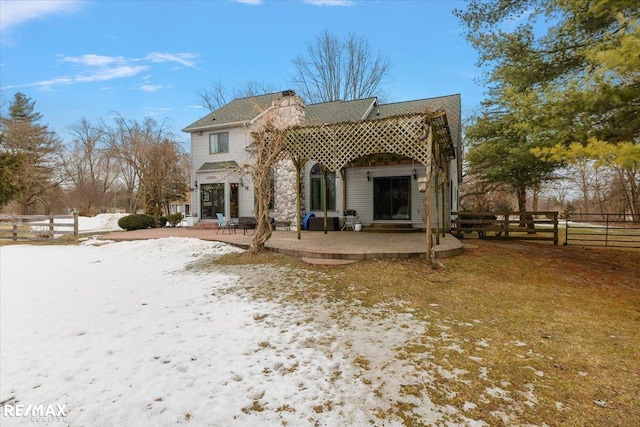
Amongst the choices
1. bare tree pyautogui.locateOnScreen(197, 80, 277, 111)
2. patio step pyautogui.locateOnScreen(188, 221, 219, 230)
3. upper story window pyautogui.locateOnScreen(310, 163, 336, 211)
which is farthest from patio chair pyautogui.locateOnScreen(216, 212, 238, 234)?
bare tree pyautogui.locateOnScreen(197, 80, 277, 111)

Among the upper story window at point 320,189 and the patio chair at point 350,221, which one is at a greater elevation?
the upper story window at point 320,189

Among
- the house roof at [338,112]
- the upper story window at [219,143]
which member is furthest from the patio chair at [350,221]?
the upper story window at [219,143]

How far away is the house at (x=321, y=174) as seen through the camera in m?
13.1

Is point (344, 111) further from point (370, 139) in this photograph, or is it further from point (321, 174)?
point (370, 139)

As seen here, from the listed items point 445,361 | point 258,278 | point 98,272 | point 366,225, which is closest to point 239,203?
point 366,225

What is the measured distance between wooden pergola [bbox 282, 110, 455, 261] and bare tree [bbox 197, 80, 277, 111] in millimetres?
24682

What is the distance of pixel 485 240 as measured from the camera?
11.8 m

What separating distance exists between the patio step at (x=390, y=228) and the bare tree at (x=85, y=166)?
84.5ft

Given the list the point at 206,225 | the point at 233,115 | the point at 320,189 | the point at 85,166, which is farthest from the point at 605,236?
the point at 85,166

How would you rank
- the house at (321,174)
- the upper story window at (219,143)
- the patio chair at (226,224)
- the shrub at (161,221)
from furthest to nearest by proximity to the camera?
the shrub at (161,221) < the upper story window at (219,143) < the patio chair at (226,224) < the house at (321,174)

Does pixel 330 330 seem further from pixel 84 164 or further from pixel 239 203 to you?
pixel 84 164

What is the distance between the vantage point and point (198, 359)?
3221mm

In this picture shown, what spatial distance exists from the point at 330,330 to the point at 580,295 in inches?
176

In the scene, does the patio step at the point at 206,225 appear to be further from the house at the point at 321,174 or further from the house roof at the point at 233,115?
the house roof at the point at 233,115
